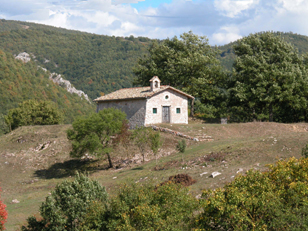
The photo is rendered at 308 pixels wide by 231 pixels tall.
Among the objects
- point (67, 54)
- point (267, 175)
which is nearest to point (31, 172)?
point (267, 175)

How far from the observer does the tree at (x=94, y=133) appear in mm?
34125

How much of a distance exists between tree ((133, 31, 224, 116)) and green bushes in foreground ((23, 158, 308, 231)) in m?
36.5

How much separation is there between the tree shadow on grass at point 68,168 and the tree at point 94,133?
187cm

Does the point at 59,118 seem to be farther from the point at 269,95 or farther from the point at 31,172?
the point at 269,95

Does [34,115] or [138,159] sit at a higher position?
[34,115]

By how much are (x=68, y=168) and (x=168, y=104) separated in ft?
48.7

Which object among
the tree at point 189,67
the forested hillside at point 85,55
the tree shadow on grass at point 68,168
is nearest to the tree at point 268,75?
the tree at point 189,67

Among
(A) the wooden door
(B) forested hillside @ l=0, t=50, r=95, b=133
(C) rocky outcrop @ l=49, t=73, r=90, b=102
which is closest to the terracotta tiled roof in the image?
(A) the wooden door

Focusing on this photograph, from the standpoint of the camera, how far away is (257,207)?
1184cm

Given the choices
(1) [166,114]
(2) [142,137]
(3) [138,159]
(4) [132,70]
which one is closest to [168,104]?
(1) [166,114]

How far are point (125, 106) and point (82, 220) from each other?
92.4 feet

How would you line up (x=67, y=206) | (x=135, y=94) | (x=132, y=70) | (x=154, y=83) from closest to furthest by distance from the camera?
(x=67, y=206) → (x=135, y=94) → (x=154, y=83) → (x=132, y=70)

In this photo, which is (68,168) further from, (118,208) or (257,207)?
(257,207)

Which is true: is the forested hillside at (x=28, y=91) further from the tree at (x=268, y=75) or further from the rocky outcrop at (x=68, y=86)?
the tree at (x=268, y=75)
